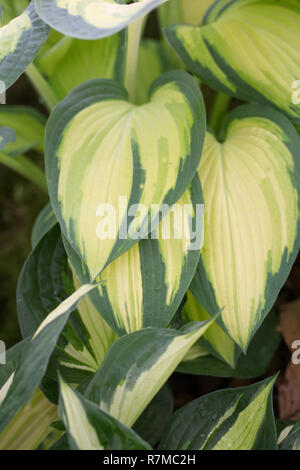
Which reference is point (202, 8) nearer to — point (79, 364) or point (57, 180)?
point (57, 180)

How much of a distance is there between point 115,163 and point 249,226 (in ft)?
0.67

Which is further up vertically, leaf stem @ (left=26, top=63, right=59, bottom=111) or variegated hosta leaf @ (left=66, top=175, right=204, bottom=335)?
leaf stem @ (left=26, top=63, right=59, bottom=111)

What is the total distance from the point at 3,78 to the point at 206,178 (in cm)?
31

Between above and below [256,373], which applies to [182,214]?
above

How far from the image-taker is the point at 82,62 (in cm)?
93

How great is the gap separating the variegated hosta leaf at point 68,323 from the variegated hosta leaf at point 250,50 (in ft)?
1.24

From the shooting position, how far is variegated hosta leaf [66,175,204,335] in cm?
61

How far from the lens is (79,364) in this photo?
69cm

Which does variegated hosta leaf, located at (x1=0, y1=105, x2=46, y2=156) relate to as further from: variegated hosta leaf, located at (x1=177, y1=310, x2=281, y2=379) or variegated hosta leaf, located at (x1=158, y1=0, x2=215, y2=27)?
variegated hosta leaf, located at (x1=177, y1=310, x2=281, y2=379)

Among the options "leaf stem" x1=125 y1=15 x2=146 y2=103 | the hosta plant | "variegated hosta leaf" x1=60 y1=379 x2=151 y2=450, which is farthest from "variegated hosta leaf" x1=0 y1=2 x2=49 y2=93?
"variegated hosta leaf" x1=60 y1=379 x2=151 y2=450

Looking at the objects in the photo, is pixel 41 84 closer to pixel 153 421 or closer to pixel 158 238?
pixel 158 238

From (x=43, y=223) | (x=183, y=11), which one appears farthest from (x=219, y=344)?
(x=183, y=11)

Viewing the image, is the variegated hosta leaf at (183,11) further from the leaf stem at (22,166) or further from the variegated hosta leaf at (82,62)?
the leaf stem at (22,166)
